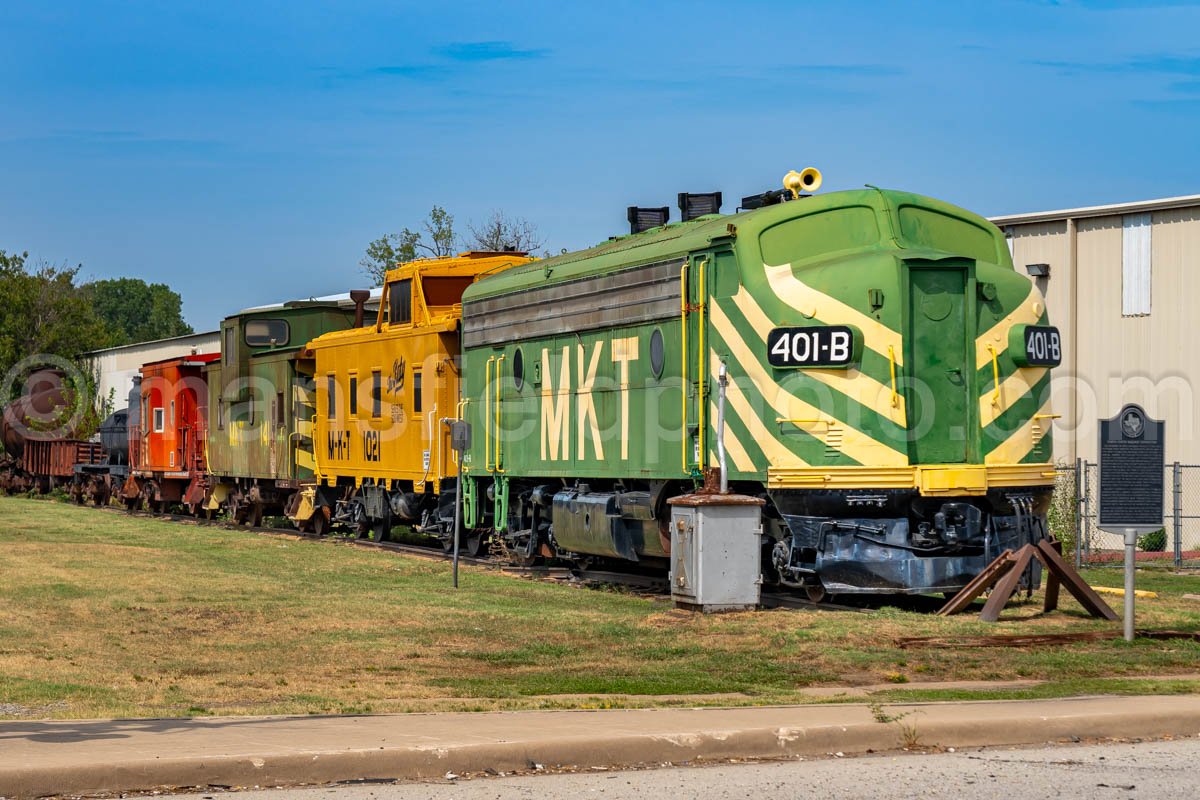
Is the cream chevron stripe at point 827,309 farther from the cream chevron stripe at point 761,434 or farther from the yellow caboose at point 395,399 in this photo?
the yellow caboose at point 395,399

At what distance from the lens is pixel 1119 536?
27.4 meters

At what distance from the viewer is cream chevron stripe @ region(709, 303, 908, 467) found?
14.6 m

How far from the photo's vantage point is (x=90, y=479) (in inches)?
1790

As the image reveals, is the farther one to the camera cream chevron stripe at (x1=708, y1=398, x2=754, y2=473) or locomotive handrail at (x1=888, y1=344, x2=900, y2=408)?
cream chevron stripe at (x1=708, y1=398, x2=754, y2=473)

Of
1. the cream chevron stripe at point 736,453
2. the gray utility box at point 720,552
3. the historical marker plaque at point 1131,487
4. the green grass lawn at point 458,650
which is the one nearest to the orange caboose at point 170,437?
the green grass lawn at point 458,650

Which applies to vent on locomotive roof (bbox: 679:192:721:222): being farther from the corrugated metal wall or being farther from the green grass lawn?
the corrugated metal wall

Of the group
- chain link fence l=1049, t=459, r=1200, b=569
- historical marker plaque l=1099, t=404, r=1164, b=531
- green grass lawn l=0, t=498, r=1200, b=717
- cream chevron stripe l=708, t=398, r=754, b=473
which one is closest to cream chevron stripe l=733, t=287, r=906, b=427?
cream chevron stripe l=708, t=398, r=754, b=473

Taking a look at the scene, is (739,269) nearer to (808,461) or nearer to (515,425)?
(808,461)

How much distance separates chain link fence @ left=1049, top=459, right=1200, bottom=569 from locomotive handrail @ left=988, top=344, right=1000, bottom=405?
318 inches

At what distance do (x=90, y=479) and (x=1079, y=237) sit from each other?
3000 cm

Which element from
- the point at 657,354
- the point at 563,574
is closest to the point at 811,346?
the point at 657,354

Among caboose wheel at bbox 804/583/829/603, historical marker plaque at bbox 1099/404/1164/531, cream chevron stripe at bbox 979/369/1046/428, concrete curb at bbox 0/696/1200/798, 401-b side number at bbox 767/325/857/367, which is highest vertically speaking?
401-b side number at bbox 767/325/857/367

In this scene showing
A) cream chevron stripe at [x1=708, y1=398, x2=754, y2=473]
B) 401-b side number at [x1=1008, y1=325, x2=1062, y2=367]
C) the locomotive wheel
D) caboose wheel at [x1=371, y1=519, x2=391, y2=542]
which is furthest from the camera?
caboose wheel at [x1=371, y1=519, x2=391, y2=542]

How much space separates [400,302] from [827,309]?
459 inches
